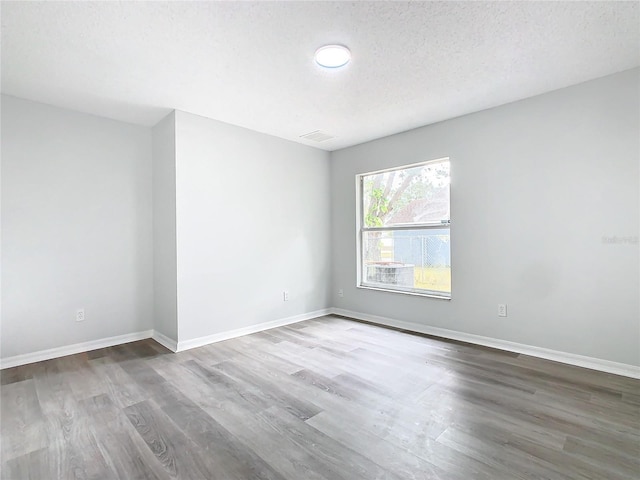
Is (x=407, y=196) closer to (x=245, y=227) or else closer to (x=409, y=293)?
(x=409, y=293)

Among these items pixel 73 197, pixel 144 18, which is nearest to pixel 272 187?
pixel 73 197

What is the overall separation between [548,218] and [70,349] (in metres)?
4.88

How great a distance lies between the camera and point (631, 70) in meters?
2.60

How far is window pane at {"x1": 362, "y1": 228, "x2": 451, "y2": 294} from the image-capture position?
Answer: 381 cm

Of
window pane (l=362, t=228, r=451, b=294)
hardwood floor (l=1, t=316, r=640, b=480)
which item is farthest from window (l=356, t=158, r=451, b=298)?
hardwood floor (l=1, t=316, r=640, b=480)

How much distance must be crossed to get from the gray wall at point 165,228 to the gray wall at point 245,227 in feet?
0.29

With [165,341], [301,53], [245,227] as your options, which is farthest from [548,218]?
[165,341]

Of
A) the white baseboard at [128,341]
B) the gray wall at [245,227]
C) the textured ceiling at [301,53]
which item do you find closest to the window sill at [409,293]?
the gray wall at [245,227]

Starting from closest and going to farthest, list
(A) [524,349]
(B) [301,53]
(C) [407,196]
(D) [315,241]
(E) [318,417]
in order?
(E) [318,417] → (B) [301,53] → (A) [524,349] → (C) [407,196] → (D) [315,241]

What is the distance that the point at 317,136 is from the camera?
167 inches

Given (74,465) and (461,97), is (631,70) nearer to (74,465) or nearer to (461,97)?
(461,97)

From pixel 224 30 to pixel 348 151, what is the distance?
2.90 m

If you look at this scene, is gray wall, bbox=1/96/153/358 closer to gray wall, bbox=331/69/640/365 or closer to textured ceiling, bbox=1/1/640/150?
textured ceiling, bbox=1/1/640/150

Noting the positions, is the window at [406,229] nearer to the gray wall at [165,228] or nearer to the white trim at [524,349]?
the white trim at [524,349]
